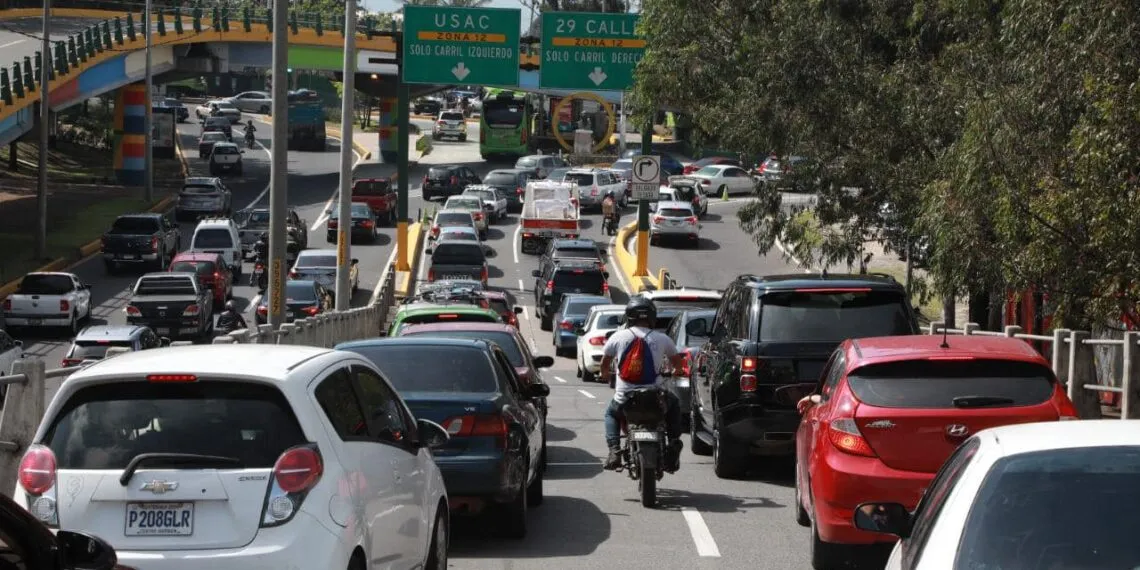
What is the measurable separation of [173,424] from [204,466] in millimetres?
285

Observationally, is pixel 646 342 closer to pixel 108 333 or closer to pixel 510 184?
pixel 108 333

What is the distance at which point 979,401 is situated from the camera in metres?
10.1

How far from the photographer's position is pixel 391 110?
314 feet

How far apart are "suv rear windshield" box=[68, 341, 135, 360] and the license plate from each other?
954 inches

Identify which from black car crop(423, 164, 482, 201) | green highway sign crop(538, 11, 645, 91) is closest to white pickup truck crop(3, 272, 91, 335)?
green highway sign crop(538, 11, 645, 91)

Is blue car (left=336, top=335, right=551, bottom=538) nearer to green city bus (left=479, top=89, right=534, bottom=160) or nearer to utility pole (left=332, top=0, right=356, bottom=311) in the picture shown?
utility pole (left=332, top=0, right=356, bottom=311)

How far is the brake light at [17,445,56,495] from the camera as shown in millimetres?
7402

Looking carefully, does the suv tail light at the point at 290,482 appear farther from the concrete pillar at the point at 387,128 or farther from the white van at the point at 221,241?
the concrete pillar at the point at 387,128

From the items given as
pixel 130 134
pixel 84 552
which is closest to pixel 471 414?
pixel 84 552

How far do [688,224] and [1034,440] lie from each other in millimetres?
56435

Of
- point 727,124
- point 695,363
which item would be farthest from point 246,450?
point 727,124

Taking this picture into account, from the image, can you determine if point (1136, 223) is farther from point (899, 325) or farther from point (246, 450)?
point (246, 450)

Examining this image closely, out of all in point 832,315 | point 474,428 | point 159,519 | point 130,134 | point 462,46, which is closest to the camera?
point 159,519

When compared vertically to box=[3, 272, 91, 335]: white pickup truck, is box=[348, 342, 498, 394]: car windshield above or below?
above
